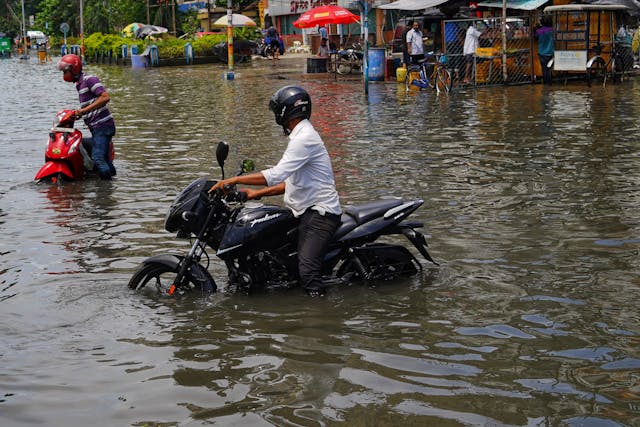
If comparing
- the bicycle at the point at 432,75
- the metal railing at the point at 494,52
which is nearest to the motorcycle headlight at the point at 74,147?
the bicycle at the point at 432,75

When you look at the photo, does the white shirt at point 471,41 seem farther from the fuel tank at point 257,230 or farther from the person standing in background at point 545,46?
the fuel tank at point 257,230

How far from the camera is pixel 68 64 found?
11281mm

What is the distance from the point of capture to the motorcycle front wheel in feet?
22.0

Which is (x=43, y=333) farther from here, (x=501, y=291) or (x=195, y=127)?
(x=195, y=127)

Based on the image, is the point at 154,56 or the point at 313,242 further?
the point at 154,56

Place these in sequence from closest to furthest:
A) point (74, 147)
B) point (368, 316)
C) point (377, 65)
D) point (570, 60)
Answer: point (368, 316), point (74, 147), point (570, 60), point (377, 65)

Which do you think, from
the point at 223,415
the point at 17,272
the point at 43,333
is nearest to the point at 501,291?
the point at 223,415

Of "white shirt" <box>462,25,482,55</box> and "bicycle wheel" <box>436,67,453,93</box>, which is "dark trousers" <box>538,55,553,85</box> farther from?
"bicycle wheel" <box>436,67,453,93</box>

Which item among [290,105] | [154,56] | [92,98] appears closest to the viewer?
[290,105]

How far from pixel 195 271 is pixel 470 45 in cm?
1967

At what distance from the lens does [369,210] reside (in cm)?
669

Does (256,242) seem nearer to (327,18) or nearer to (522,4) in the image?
(522,4)

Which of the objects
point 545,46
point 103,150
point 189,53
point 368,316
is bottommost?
point 368,316

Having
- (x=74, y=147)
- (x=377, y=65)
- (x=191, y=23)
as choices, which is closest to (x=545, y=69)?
(x=377, y=65)
